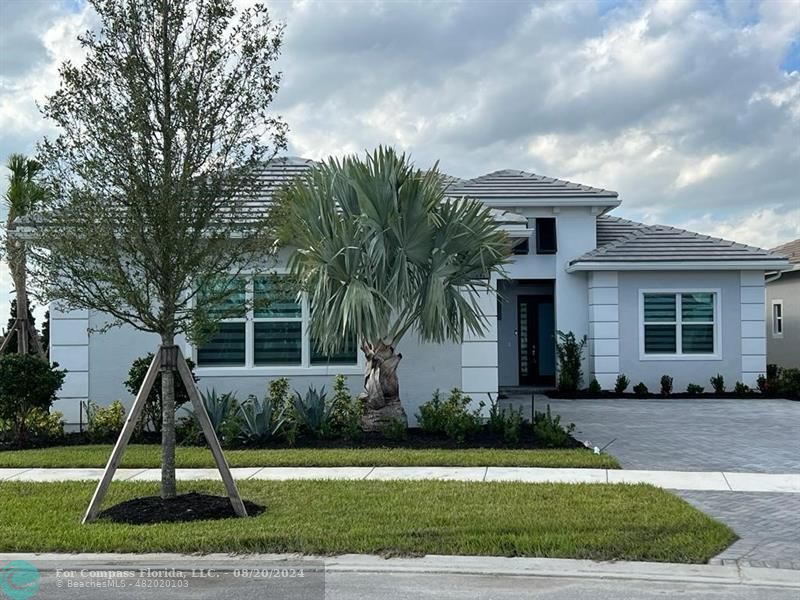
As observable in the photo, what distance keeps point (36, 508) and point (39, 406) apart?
4.57 metres

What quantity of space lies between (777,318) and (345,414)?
1871 cm

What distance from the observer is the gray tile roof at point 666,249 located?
19484 millimetres

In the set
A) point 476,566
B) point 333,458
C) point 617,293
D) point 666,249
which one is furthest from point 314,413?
point 666,249

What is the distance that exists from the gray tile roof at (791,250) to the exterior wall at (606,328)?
300 inches

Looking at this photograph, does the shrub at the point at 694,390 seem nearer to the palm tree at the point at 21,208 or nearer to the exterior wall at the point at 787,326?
the exterior wall at the point at 787,326

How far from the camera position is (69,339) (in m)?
13.7

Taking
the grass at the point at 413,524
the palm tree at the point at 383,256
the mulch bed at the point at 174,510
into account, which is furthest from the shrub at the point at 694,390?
the mulch bed at the point at 174,510

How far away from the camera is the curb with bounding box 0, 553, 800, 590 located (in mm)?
6062

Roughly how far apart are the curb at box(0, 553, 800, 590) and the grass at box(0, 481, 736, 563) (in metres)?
0.13

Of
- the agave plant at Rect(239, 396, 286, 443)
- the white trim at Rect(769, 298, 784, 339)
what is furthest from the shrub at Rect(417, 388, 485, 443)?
the white trim at Rect(769, 298, 784, 339)

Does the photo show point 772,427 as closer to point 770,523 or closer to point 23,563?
point 770,523

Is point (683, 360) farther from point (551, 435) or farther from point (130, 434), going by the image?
point (130, 434)

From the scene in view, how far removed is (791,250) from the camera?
2675cm

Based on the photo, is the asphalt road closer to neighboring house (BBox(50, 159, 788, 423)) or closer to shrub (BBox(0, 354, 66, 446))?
shrub (BBox(0, 354, 66, 446))
